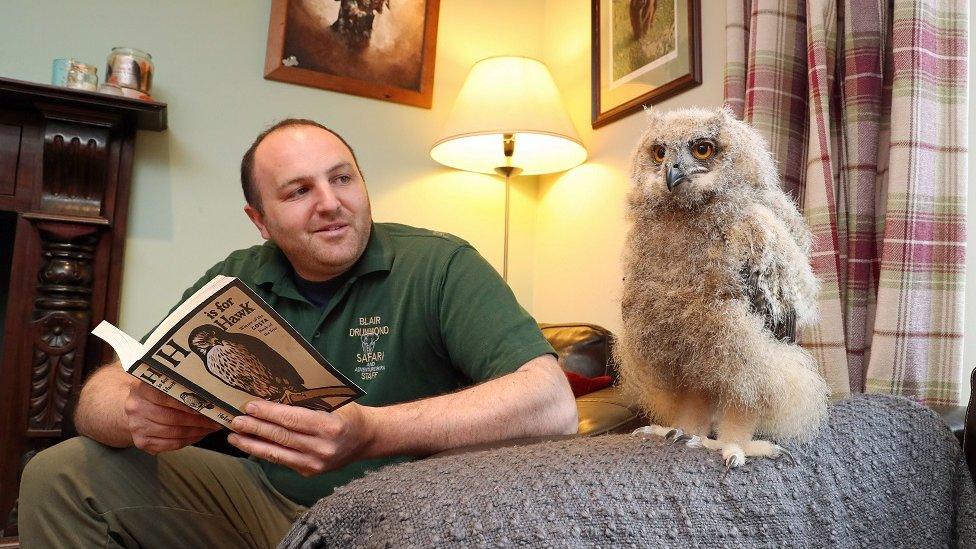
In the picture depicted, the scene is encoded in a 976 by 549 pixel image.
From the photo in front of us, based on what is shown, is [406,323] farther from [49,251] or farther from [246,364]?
[49,251]

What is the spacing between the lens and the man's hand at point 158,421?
866 millimetres

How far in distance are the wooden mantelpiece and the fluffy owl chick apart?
5.66 ft

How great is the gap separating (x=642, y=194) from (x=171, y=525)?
93cm

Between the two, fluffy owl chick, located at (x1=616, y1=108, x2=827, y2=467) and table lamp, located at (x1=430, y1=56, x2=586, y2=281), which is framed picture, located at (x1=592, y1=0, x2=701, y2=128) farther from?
fluffy owl chick, located at (x1=616, y1=108, x2=827, y2=467)

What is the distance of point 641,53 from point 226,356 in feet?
5.68

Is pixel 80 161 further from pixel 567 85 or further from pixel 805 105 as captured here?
pixel 805 105

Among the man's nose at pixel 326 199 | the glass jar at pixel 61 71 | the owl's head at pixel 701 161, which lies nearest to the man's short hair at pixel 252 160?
the man's nose at pixel 326 199

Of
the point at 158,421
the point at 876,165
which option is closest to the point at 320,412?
the point at 158,421

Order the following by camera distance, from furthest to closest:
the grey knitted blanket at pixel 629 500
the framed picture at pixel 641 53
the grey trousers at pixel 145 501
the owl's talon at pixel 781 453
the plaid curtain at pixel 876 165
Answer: the framed picture at pixel 641 53
the plaid curtain at pixel 876 165
the grey trousers at pixel 145 501
the owl's talon at pixel 781 453
the grey knitted blanket at pixel 629 500

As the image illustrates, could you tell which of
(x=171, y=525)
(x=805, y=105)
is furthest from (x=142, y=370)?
(x=805, y=105)

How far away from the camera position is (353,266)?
1.19m

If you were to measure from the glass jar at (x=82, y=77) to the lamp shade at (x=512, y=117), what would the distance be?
3.38 feet

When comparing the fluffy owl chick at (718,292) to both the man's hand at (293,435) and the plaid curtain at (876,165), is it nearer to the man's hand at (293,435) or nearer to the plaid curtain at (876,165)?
the man's hand at (293,435)

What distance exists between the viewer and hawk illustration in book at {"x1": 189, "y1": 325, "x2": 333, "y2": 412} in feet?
2.34
